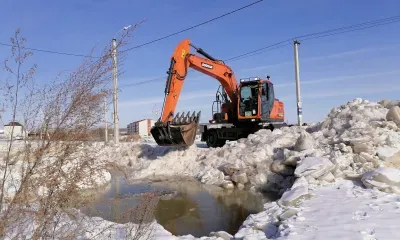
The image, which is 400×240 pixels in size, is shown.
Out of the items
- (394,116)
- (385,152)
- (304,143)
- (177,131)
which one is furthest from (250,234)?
(394,116)

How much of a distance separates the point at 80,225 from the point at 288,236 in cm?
279

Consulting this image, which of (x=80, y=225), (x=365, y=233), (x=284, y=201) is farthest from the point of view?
(x=284, y=201)

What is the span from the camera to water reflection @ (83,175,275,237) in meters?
7.02

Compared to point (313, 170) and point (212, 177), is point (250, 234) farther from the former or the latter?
point (212, 177)

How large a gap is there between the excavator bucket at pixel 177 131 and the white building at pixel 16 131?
9692 millimetres

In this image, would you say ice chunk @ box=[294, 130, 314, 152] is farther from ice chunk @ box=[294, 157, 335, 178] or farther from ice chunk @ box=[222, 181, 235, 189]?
ice chunk @ box=[222, 181, 235, 189]

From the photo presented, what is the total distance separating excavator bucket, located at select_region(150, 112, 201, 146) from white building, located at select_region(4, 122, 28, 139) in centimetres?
969

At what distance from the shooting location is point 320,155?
10.6m

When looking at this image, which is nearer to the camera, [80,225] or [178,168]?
[80,225]

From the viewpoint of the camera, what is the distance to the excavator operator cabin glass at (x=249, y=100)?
16625 mm

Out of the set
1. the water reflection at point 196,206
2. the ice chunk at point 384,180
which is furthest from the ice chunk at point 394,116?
the water reflection at point 196,206

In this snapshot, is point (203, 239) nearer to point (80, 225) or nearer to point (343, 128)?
point (80, 225)

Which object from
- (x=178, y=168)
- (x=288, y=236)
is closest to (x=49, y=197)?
(x=288, y=236)

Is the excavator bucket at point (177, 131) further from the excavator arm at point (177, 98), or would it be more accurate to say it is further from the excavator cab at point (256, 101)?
the excavator cab at point (256, 101)
